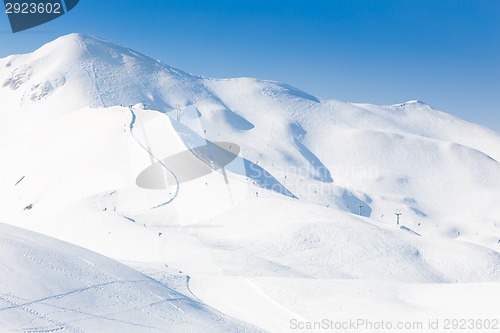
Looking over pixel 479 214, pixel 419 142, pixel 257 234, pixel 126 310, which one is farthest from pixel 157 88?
pixel 126 310

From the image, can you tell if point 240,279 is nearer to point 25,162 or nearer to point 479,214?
point 25,162

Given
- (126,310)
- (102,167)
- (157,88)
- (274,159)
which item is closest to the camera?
(126,310)

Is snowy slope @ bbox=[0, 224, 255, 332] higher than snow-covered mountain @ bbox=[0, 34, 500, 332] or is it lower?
higher

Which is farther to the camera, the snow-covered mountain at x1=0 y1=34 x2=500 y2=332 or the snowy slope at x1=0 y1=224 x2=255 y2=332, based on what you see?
the snow-covered mountain at x1=0 y1=34 x2=500 y2=332

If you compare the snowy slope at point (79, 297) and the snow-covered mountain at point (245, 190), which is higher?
the snowy slope at point (79, 297)

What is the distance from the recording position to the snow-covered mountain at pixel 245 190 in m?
25.3

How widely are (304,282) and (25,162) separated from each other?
168 ft

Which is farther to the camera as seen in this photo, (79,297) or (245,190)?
(245,190)

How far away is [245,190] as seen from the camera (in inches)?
1849

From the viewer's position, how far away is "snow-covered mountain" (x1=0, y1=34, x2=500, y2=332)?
2534 cm

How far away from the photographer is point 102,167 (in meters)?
49.7

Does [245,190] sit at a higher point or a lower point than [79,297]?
lower

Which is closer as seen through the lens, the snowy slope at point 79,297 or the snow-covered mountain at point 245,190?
the snowy slope at point 79,297

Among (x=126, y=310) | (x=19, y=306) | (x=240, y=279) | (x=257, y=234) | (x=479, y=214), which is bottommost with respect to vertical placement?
(x=479, y=214)
